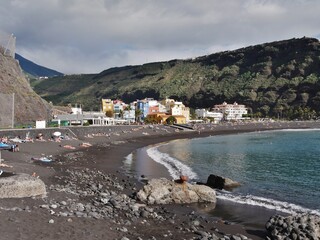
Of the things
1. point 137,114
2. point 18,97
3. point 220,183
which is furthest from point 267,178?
point 137,114

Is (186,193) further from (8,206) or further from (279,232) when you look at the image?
(8,206)

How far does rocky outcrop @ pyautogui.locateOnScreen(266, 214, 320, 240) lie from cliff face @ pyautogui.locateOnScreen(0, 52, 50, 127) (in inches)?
2102

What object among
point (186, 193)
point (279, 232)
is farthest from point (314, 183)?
point (279, 232)

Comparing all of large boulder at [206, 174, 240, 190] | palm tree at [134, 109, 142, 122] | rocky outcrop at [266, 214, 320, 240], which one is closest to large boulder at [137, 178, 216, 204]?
large boulder at [206, 174, 240, 190]

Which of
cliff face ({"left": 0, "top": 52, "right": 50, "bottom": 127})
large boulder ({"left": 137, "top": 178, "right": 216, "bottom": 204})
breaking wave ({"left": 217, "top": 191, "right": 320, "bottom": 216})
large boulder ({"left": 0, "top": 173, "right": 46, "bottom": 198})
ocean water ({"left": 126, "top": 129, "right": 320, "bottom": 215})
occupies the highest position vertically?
cliff face ({"left": 0, "top": 52, "right": 50, "bottom": 127})

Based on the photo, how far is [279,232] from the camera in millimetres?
14750

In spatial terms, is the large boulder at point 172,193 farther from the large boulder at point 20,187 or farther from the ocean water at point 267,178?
the large boulder at point 20,187

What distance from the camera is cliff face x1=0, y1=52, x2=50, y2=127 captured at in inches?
2527

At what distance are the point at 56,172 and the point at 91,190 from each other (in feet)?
22.7

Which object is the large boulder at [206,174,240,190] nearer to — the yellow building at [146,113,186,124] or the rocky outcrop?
the rocky outcrop

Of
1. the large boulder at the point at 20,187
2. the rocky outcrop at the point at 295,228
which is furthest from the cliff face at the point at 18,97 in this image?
the rocky outcrop at the point at 295,228

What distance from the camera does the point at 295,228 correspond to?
47.1 feet

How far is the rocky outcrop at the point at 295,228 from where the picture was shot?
14.0 meters

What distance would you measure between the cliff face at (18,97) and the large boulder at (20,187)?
45.4 m
